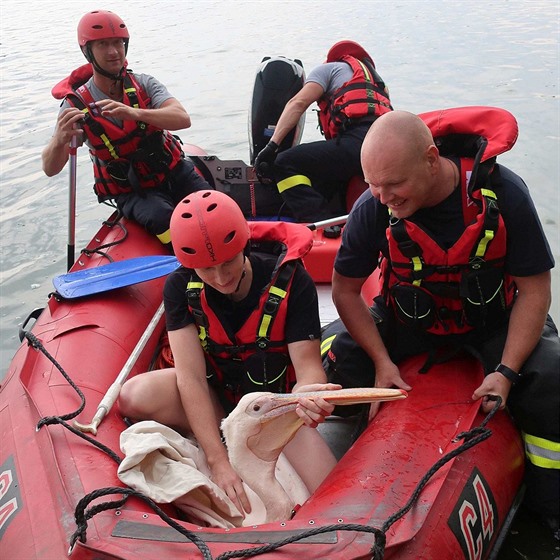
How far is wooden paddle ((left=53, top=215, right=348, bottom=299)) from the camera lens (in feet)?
9.12

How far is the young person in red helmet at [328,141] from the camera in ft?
12.0

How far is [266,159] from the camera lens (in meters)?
3.82

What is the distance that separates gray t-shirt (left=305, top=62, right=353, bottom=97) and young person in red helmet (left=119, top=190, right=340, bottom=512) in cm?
172

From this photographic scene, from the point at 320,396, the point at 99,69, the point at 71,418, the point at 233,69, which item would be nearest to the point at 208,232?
the point at 320,396

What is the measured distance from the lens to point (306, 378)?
207 cm

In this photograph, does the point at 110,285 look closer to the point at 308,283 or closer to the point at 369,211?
the point at 308,283

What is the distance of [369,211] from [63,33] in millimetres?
11552

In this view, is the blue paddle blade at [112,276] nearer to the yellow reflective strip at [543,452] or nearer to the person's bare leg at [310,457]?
the person's bare leg at [310,457]

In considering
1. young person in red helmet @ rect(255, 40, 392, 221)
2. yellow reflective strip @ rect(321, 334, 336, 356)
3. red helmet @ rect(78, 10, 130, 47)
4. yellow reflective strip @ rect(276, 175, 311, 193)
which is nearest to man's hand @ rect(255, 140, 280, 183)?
young person in red helmet @ rect(255, 40, 392, 221)

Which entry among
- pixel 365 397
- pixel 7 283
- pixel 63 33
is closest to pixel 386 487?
pixel 365 397

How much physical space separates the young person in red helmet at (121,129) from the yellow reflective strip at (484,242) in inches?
68.7

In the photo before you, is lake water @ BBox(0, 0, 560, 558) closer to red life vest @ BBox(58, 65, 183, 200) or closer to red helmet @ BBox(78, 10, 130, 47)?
red life vest @ BBox(58, 65, 183, 200)

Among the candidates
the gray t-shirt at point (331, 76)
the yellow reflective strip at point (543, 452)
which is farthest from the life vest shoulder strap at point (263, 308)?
the gray t-shirt at point (331, 76)

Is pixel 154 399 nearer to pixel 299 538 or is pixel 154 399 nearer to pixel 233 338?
pixel 233 338
